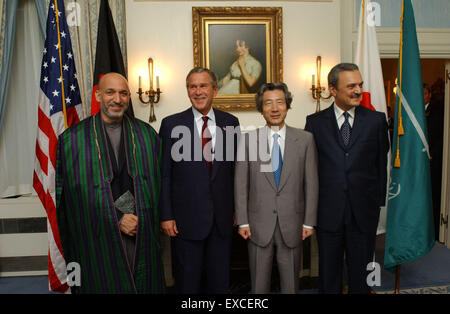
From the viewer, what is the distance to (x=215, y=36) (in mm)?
3549

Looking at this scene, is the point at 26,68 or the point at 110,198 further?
the point at 26,68

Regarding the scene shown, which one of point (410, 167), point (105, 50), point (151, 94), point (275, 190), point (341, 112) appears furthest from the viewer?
point (151, 94)

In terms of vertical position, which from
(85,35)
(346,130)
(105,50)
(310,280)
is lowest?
(310,280)

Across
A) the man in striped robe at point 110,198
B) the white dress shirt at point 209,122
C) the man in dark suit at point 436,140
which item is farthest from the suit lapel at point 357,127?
the man in dark suit at point 436,140

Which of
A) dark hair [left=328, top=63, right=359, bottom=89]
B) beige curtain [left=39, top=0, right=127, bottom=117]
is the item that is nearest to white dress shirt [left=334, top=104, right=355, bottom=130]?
dark hair [left=328, top=63, right=359, bottom=89]

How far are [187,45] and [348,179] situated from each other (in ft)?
7.91

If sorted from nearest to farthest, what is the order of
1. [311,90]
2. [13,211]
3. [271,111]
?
1. [271,111]
2. [13,211]
3. [311,90]

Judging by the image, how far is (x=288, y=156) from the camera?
2053 millimetres

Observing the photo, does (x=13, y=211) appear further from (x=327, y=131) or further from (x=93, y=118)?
(x=327, y=131)

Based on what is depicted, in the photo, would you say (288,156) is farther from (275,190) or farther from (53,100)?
(53,100)

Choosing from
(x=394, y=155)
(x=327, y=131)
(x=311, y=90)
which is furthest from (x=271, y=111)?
(x=311, y=90)

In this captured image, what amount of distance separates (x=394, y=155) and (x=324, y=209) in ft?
3.39

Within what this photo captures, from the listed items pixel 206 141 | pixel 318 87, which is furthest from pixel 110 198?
pixel 318 87

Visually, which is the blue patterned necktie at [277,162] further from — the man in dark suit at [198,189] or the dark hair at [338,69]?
the dark hair at [338,69]
